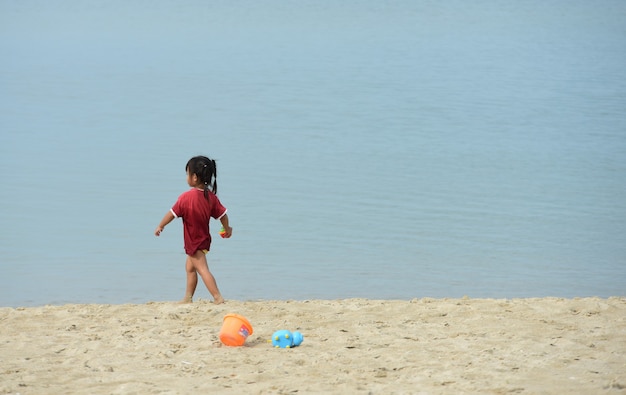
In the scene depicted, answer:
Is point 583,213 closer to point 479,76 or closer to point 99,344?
point 99,344

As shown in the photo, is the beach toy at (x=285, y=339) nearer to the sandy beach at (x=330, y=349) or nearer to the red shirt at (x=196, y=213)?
the sandy beach at (x=330, y=349)

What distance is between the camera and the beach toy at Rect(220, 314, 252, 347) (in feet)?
18.9

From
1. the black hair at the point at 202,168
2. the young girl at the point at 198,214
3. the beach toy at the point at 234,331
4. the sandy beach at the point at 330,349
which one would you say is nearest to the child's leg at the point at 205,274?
the young girl at the point at 198,214

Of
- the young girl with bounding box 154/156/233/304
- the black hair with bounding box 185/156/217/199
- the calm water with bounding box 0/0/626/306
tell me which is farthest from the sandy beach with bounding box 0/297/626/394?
the calm water with bounding box 0/0/626/306

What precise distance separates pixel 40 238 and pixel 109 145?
4.36 m

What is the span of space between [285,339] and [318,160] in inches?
303

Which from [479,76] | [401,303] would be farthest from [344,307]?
[479,76]

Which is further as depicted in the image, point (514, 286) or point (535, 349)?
A: point (514, 286)

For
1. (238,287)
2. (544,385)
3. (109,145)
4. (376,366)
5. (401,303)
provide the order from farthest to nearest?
(109,145), (238,287), (401,303), (376,366), (544,385)

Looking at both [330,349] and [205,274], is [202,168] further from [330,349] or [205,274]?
[330,349]

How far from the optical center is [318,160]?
13.4 meters

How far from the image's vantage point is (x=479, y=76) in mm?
20859

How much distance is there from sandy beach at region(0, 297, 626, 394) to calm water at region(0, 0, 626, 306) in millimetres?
1533

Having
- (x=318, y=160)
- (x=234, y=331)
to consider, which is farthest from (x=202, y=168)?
(x=318, y=160)
